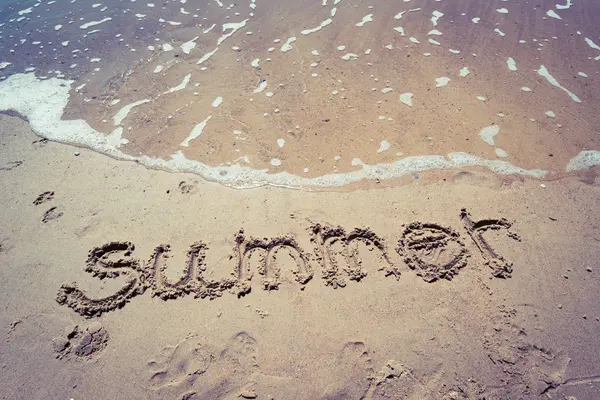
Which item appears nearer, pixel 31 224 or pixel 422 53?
pixel 31 224

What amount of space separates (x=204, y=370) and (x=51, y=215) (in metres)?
2.59

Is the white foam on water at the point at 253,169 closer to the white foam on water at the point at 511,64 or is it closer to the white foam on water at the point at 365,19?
the white foam on water at the point at 511,64

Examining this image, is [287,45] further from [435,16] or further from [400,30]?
[435,16]

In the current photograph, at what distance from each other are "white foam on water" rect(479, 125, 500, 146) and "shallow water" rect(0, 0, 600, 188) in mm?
20

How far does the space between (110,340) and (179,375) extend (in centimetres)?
72

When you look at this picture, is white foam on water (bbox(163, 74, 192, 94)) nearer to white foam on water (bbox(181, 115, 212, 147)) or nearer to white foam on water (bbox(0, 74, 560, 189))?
white foam on water (bbox(181, 115, 212, 147))

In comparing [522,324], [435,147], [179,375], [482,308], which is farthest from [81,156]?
[522,324]

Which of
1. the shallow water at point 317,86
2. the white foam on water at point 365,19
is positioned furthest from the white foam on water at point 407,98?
the white foam on water at point 365,19

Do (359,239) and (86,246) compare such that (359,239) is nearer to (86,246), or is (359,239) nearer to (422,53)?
(86,246)

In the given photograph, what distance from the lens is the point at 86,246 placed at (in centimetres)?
398

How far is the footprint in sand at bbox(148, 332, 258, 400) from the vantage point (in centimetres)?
300

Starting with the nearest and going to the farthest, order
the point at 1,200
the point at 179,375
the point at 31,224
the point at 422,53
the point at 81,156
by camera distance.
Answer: the point at 179,375 < the point at 31,224 < the point at 1,200 < the point at 81,156 < the point at 422,53

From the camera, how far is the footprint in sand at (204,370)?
9.86 ft

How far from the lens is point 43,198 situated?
4.49m
